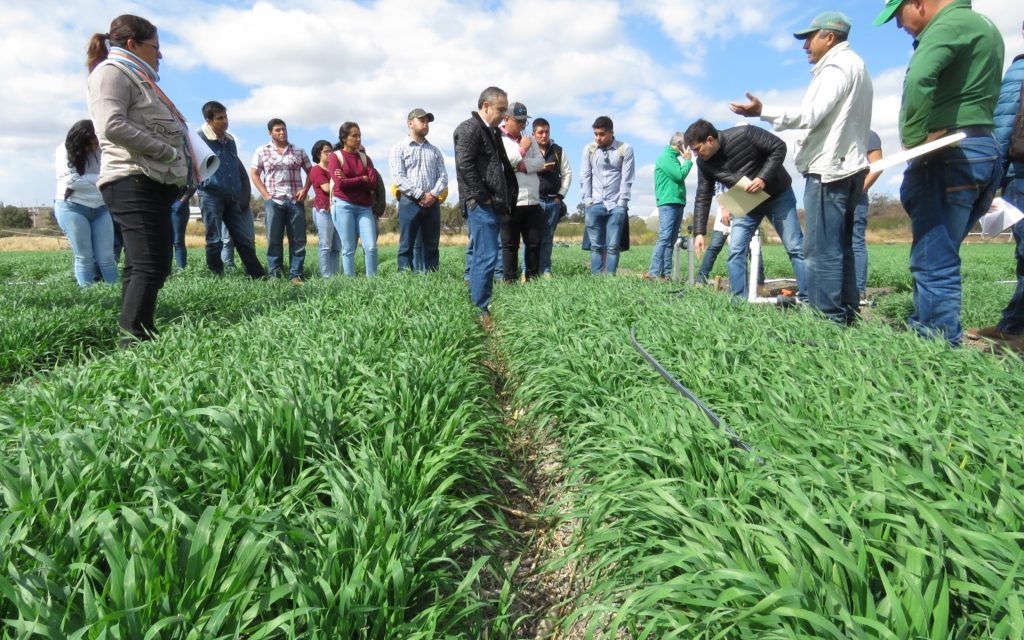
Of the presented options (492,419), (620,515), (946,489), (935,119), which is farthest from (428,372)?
Result: (935,119)

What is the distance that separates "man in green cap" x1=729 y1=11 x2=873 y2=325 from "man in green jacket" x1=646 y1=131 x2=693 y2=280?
3205 mm

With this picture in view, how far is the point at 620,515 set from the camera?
1.64 metres

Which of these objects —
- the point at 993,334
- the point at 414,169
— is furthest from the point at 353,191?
the point at 993,334

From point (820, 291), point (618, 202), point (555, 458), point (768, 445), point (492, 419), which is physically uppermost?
point (618, 202)

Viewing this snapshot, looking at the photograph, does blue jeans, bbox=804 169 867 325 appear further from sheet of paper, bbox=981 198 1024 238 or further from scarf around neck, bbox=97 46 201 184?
scarf around neck, bbox=97 46 201 184

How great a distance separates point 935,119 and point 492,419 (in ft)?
9.70

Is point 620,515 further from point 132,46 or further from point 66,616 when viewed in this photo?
point 132,46

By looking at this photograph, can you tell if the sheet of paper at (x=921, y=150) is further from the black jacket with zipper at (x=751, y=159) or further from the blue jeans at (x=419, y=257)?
the blue jeans at (x=419, y=257)

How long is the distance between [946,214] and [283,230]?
737cm

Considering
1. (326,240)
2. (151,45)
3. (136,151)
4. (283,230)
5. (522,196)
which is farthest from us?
(326,240)

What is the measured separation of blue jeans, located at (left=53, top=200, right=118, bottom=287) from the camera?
5.41 meters

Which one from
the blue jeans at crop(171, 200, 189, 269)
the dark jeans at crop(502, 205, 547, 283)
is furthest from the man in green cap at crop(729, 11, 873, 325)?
the blue jeans at crop(171, 200, 189, 269)

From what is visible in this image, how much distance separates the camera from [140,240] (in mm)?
3322

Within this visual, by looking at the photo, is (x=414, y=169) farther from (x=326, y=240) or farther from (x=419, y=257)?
(x=326, y=240)
